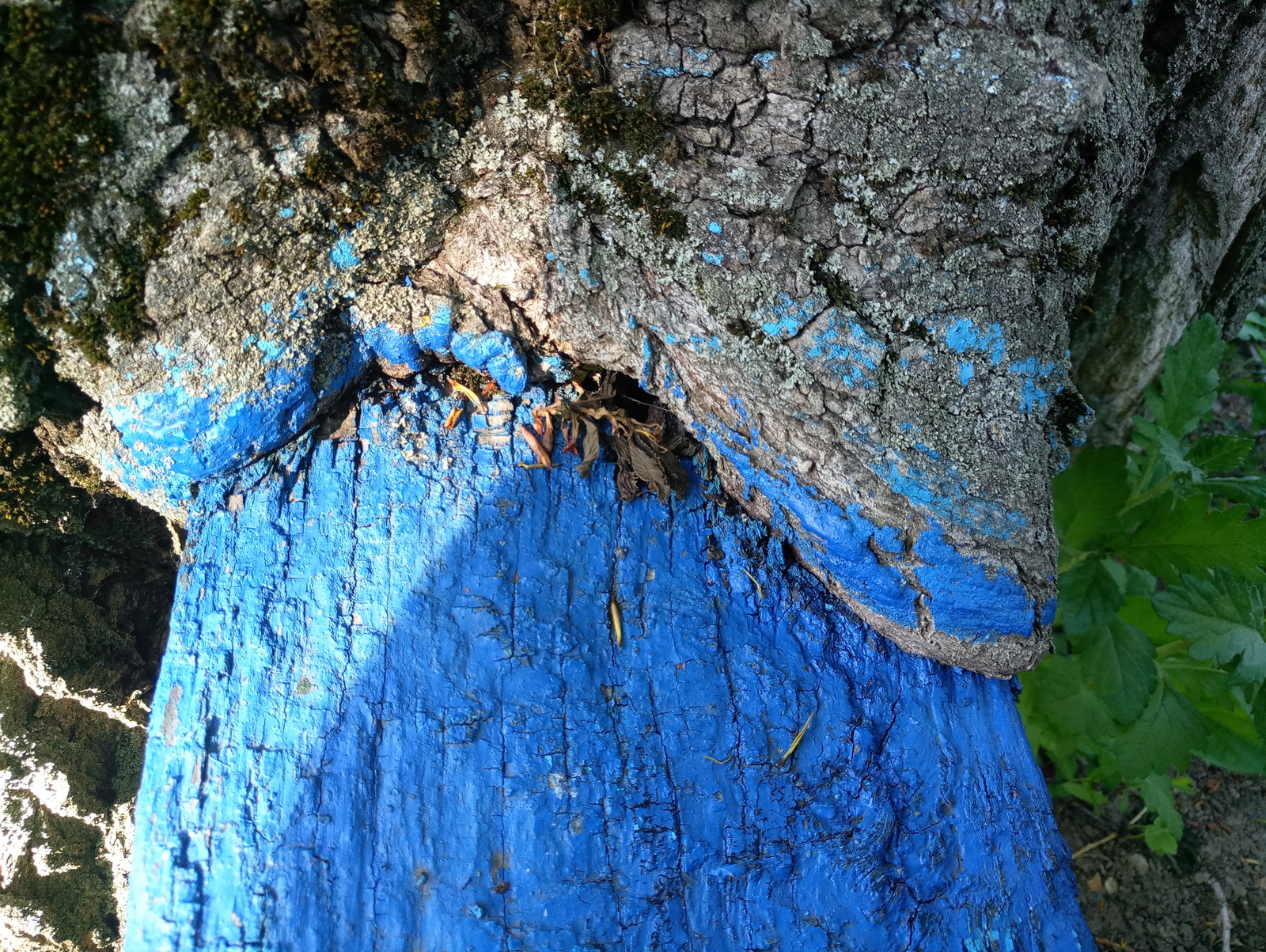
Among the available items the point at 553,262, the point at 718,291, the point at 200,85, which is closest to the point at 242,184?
the point at 200,85

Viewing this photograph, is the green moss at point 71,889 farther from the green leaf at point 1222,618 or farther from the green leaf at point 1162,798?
the green leaf at point 1162,798

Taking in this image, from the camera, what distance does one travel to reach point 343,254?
166 cm

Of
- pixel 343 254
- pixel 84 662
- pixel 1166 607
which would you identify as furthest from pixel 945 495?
pixel 84 662

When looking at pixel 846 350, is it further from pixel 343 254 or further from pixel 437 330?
pixel 343 254

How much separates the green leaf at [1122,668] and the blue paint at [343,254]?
235 centimetres

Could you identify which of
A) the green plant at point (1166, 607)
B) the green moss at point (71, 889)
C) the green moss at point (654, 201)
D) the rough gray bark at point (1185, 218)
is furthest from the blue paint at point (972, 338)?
the green moss at point (71, 889)

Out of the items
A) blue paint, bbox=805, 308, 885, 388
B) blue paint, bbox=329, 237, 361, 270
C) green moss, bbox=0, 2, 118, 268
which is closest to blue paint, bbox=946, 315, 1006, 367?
blue paint, bbox=805, 308, 885, 388

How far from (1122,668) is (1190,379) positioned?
90 cm

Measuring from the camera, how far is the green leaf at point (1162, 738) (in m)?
2.34

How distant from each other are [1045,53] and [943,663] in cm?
132

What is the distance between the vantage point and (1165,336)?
270cm

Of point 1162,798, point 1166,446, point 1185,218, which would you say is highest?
point 1185,218

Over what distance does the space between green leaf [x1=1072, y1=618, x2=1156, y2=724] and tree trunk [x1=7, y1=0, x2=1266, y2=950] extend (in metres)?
0.73

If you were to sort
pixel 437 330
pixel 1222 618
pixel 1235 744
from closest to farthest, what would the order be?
pixel 437 330 → pixel 1222 618 → pixel 1235 744
